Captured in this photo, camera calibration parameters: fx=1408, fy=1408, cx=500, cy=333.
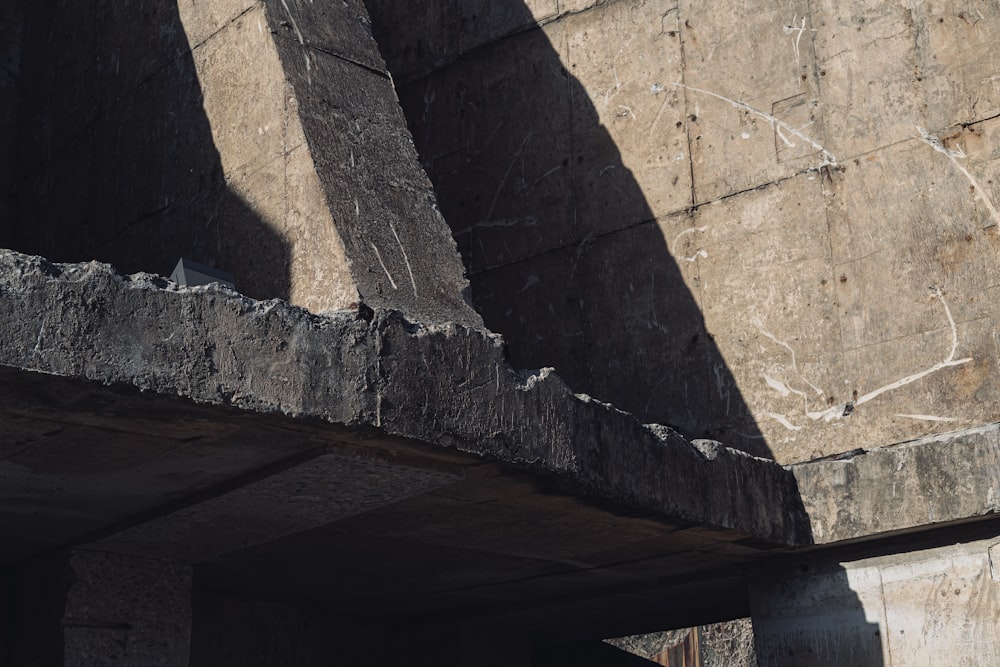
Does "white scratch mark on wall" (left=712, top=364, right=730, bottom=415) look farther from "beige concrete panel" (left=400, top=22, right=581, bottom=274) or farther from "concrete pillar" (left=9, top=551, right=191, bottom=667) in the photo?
"concrete pillar" (left=9, top=551, right=191, bottom=667)

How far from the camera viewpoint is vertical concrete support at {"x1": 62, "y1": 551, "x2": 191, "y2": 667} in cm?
487

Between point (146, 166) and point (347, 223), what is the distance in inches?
53.3

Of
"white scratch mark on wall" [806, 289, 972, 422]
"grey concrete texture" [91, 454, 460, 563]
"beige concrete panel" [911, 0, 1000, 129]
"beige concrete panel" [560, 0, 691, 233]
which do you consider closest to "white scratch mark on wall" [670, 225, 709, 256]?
"beige concrete panel" [560, 0, 691, 233]

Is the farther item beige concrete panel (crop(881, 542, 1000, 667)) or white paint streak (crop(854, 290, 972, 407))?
white paint streak (crop(854, 290, 972, 407))

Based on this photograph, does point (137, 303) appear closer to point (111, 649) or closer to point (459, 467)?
point (459, 467)

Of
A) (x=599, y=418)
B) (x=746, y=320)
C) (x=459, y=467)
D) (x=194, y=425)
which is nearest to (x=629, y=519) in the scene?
(x=599, y=418)

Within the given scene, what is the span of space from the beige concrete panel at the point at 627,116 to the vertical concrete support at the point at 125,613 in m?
2.60

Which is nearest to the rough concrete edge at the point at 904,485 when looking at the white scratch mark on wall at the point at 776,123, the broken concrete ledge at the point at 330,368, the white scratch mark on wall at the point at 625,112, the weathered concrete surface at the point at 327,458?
the weathered concrete surface at the point at 327,458

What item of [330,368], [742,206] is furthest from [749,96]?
[330,368]

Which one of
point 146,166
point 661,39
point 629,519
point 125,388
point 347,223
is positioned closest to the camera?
point 125,388

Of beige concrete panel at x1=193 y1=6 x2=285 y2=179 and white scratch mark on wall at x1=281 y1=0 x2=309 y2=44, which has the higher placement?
white scratch mark on wall at x1=281 y1=0 x2=309 y2=44

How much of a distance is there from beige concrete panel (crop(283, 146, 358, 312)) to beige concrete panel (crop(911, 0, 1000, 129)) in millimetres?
2606

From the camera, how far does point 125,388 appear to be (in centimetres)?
356

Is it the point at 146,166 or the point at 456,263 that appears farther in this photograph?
the point at 146,166
